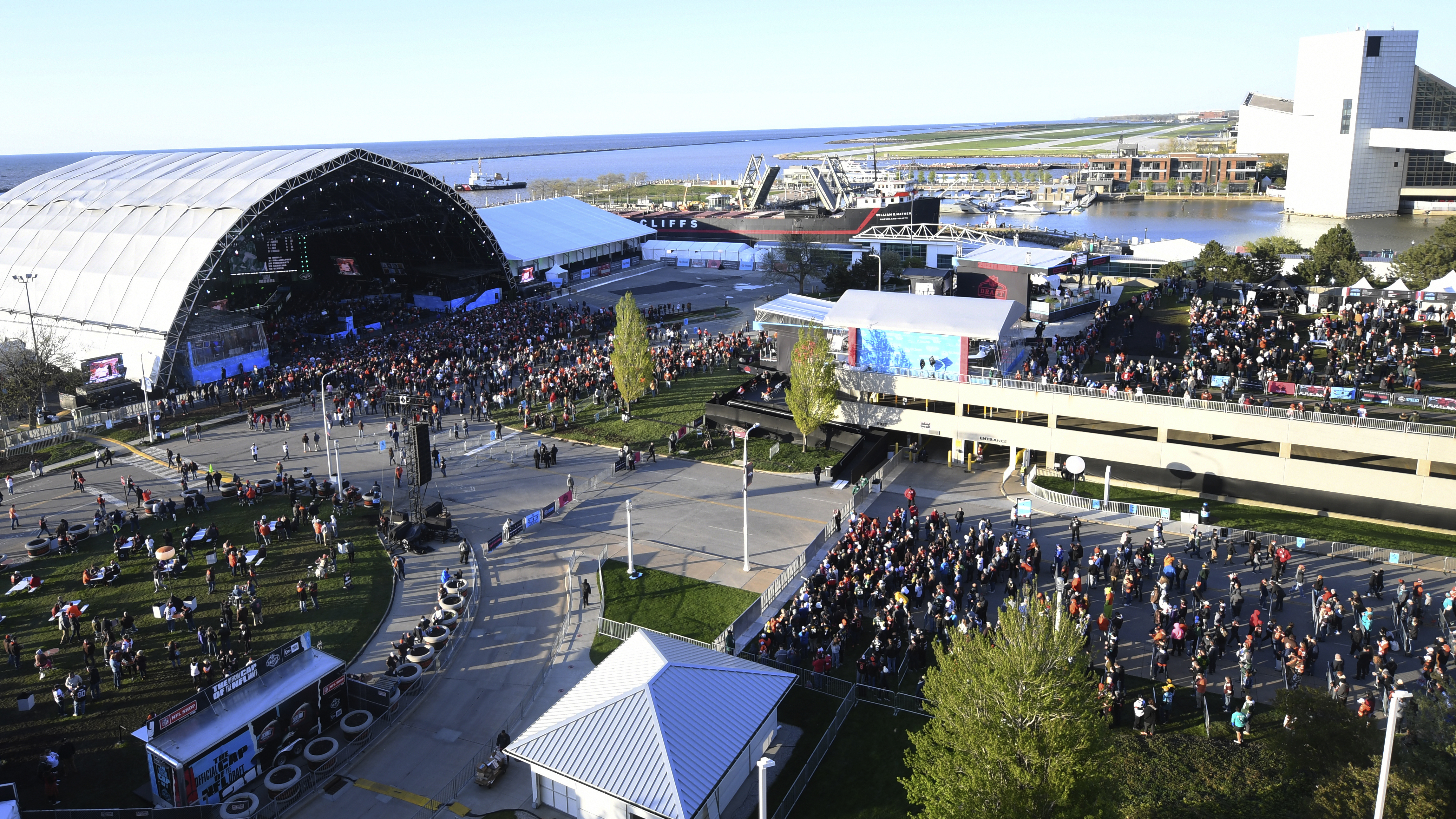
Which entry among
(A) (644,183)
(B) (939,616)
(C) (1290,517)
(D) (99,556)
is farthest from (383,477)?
(A) (644,183)

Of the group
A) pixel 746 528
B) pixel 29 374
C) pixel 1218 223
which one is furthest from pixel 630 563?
pixel 1218 223

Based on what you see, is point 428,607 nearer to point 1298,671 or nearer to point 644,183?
point 1298,671

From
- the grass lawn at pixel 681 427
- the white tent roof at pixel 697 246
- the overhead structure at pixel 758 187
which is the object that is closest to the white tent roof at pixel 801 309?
the grass lawn at pixel 681 427

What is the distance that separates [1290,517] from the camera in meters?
31.8

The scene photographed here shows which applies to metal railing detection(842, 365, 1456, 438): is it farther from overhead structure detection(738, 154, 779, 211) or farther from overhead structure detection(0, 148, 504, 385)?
overhead structure detection(738, 154, 779, 211)

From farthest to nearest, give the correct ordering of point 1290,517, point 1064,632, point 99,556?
point 1290,517
point 99,556
point 1064,632

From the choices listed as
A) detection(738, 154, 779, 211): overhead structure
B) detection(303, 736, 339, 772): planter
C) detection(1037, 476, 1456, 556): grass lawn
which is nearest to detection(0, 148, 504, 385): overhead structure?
detection(303, 736, 339, 772): planter

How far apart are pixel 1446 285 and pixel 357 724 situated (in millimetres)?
59074

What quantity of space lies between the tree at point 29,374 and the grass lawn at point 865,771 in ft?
141

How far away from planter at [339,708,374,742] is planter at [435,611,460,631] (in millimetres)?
3811

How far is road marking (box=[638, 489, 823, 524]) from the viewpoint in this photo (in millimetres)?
32156

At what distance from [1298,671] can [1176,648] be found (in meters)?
2.66

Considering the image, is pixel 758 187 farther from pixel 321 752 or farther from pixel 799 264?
pixel 321 752

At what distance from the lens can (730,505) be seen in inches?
1325
